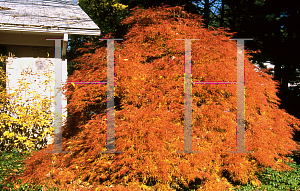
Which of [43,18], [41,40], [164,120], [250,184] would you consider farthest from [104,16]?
[250,184]

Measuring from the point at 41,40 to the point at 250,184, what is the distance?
595cm

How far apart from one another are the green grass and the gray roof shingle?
2984 millimetres

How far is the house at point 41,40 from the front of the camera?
5434 millimetres

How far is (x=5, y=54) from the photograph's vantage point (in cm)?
574

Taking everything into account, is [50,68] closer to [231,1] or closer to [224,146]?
[224,146]

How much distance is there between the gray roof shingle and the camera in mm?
5238

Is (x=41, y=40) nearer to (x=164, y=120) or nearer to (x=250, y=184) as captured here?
(x=164, y=120)

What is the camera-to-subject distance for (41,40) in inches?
229

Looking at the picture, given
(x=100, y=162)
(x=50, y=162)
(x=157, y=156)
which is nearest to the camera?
(x=157, y=156)

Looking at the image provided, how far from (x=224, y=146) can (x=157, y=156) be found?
1.21m

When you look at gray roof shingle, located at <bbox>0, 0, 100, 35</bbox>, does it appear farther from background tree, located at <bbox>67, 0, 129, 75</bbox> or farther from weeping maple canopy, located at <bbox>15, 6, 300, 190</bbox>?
background tree, located at <bbox>67, 0, 129, 75</bbox>

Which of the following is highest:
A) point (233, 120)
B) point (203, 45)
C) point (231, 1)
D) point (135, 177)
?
point (231, 1)

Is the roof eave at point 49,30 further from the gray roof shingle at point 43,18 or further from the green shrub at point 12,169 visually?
the green shrub at point 12,169

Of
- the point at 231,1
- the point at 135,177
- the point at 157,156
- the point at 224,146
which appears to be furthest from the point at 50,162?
the point at 231,1
